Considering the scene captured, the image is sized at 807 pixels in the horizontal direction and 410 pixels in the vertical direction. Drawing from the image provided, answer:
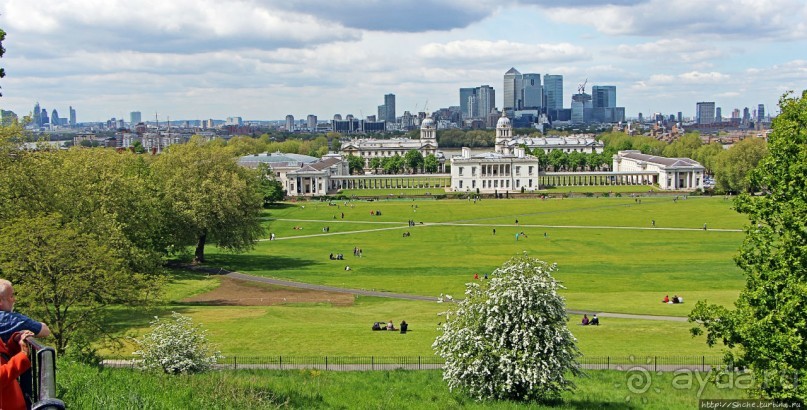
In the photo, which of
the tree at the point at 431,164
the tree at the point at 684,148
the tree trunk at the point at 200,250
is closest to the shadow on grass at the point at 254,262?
the tree trunk at the point at 200,250

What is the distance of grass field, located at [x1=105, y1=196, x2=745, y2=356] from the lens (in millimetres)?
31797

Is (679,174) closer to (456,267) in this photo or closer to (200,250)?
(456,267)

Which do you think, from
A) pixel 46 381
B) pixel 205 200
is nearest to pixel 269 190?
pixel 205 200

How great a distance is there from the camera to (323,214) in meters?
102

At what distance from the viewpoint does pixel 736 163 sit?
124 metres

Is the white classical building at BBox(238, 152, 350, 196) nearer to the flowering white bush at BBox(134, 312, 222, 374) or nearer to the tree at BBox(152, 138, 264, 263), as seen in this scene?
the tree at BBox(152, 138, 264, 263)

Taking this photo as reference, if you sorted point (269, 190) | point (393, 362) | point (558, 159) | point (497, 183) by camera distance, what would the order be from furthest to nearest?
point (558, 159)
point (497, 183)
point (269, 190)
point (393, 362)

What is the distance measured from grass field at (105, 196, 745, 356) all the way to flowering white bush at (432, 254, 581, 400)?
886 cm

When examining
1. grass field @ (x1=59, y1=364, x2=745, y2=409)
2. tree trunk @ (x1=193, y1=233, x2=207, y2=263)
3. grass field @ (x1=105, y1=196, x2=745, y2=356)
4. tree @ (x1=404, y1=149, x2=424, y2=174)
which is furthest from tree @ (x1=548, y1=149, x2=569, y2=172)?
grass field @ (x1=59, y1=364, x2=745, y2=409)

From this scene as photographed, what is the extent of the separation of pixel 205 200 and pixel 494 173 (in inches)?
4322

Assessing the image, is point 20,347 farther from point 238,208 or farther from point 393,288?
point 238,208

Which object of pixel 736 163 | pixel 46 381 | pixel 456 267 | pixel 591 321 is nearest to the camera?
pixel 46 381

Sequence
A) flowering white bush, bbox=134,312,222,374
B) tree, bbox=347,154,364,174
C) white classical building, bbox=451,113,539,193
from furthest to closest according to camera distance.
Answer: tree, bbox=347,154,364,174, white classical building, bbox=451,113,539,193, flowering white bush, bbox=134,312,222,374

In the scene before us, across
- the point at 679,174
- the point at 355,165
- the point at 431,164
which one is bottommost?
the point at 679,174
